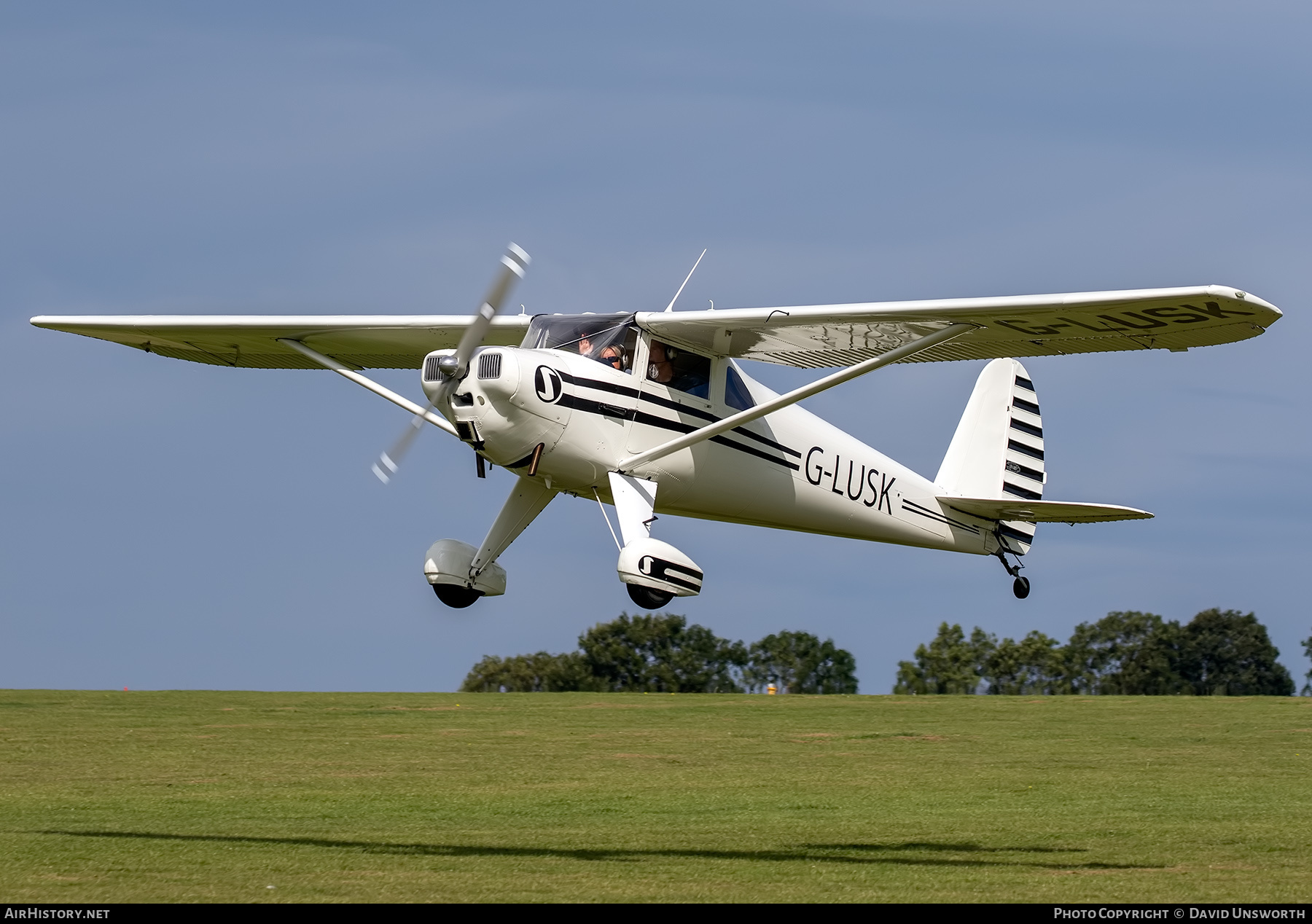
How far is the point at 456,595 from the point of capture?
15672 millimetres

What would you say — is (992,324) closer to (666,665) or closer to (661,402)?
(661,402)

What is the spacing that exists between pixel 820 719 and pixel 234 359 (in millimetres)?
14612

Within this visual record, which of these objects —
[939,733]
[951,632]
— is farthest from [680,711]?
[951,632]

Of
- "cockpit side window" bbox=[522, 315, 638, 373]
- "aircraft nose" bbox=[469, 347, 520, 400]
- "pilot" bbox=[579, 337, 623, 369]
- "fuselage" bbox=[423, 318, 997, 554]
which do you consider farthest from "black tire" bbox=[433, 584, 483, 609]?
"pilot" bbox=[579, 337, 623, 369]

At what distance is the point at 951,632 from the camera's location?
2411 inches

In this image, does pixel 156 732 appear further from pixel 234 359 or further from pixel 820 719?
pixel 820 719

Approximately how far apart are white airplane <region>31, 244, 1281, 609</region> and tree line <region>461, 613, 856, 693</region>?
33.8 meters

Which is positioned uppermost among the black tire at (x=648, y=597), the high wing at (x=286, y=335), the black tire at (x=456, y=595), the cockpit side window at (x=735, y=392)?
the high wing at (x=286, y=335)

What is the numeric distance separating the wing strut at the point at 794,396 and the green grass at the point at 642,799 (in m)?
3.86

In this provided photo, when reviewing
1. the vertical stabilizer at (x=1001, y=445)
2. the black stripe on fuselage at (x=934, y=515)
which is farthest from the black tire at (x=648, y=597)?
the vertical stabilizer at (x=1001, y=445)

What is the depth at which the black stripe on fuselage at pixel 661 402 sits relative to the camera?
1515 cm

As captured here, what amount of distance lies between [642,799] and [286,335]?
23.7 feet
